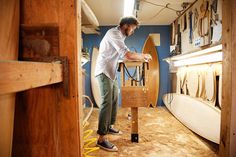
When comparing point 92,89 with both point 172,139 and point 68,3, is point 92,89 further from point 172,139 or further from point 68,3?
point 68,3

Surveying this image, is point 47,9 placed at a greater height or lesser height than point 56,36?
greater

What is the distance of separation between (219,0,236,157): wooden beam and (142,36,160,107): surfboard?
381 centimetres

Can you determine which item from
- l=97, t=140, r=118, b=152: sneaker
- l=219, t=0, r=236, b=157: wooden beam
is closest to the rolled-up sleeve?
l=97, t=140, r=118, b=152: sneaker

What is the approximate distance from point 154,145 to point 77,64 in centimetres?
173

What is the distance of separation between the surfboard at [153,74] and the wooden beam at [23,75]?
4115 mm

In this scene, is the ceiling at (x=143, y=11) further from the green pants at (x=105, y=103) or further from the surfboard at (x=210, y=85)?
the green pants at (x=105, y=103)

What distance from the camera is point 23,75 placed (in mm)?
484

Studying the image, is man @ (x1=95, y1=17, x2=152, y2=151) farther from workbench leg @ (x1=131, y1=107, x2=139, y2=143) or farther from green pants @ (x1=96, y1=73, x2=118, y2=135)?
workbench leg @ (x1=131, y1=107, x2=139, y2=143)

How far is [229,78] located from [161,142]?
1.67 meters

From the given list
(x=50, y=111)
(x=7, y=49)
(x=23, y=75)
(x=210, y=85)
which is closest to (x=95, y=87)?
(x=210, y=85)

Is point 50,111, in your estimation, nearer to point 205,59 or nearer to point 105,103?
point 105,103

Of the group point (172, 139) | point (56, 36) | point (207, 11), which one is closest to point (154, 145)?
point (172, 139)

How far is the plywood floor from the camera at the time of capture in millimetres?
1968

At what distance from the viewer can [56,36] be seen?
0.78 m
